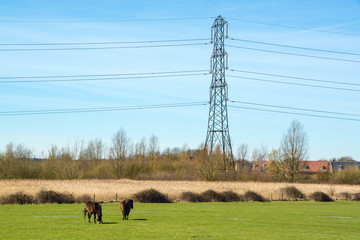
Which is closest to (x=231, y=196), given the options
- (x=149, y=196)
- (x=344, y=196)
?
(x=149, y=196)

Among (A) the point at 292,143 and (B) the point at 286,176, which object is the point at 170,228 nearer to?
(B) the point at 286,176

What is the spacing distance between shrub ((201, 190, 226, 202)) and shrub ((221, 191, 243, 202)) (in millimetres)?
381

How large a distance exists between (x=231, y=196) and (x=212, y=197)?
222 centimetres

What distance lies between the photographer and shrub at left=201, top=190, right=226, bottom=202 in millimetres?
47500

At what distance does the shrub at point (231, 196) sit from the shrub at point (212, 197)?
15.0 inches

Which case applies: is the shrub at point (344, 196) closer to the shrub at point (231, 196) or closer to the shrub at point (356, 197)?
the shrub at point (356, 197)

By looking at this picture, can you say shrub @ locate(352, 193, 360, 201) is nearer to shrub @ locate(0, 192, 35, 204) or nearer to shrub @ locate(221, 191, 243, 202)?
shrub @ locate(221, 191, 243, 202)

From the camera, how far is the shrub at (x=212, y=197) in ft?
156

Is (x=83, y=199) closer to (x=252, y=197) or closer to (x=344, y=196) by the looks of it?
(x=252, y=197)

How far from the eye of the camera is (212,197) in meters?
47.7

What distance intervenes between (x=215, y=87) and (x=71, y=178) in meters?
33.0

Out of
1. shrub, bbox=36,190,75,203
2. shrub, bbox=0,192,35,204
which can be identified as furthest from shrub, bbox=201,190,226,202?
shrub, bbox=0,192,35,204

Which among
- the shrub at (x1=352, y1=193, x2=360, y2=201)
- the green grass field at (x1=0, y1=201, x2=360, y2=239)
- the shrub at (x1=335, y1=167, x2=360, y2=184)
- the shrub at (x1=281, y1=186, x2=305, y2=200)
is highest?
the shrub at (x1=335, y1=167, x2=360, y2=184)

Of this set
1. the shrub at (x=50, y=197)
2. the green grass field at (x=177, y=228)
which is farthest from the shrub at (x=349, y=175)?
the green grass field at (x=177, y=228)
